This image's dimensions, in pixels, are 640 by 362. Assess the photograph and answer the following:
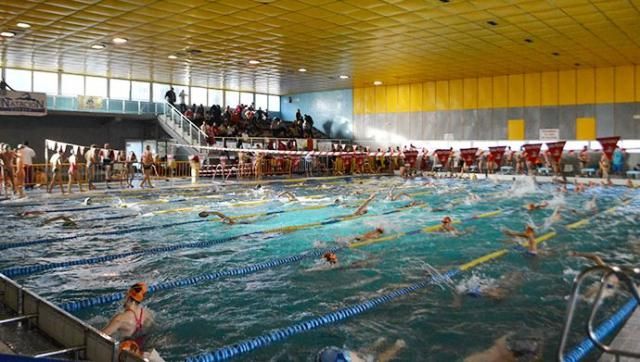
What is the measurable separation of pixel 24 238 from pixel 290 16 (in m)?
8.33

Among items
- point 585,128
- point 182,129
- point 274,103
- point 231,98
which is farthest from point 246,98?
point 585,128

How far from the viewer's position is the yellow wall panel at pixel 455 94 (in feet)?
89.0

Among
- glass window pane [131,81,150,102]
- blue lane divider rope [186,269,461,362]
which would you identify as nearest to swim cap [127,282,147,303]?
blue lane divider rope [186,269,461,362]

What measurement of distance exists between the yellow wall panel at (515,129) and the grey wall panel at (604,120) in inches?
127

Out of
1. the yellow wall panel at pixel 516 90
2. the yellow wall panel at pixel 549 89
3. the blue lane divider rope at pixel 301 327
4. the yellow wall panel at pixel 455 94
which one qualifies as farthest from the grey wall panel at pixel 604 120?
the blue lane divider rope at pixel 301 327

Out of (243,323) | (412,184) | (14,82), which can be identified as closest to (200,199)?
(412,184)

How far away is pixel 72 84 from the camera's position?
2614 centimetres

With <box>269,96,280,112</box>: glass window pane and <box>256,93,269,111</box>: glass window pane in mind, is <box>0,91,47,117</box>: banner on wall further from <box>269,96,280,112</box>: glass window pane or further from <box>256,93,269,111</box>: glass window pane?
<box>269,96,280,112</box>: glass window pane

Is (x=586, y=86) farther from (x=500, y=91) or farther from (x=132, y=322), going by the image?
(x=132, y=322)

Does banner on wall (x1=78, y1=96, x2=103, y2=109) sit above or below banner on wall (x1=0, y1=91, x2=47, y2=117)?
above

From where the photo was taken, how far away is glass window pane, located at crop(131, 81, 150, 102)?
92.7 feet

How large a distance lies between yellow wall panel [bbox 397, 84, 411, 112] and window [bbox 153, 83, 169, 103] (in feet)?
41.2

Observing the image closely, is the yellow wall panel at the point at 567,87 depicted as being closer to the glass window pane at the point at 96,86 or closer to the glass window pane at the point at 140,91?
the glass window pane at the point at 140,91

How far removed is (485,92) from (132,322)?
24498mm
